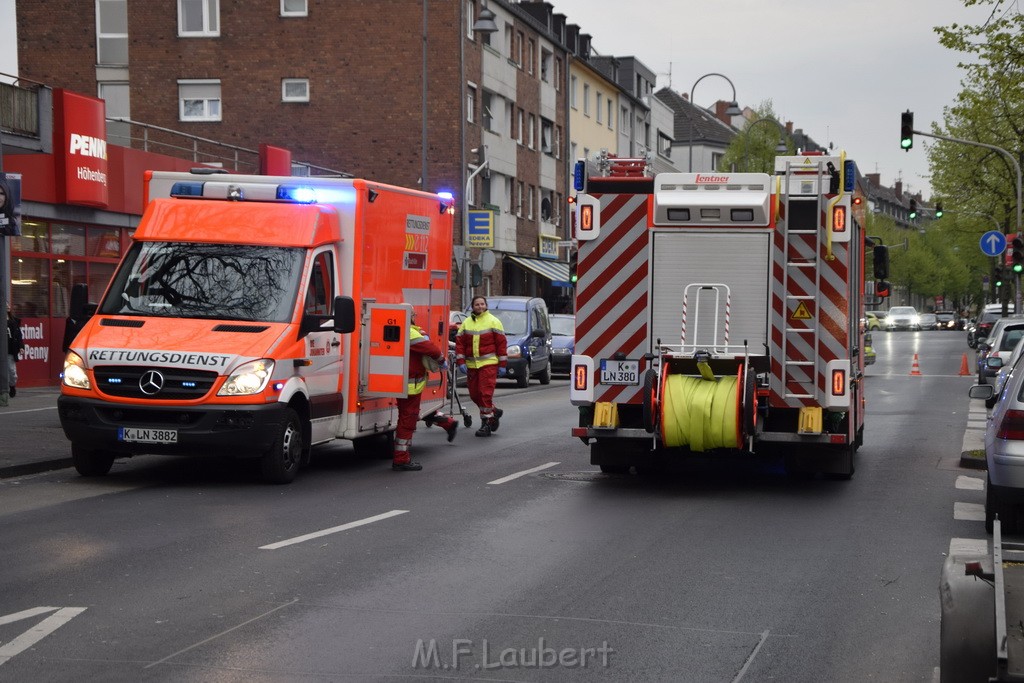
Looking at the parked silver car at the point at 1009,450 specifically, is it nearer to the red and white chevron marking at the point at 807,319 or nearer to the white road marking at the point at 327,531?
the red and white chevron marking at the point at 807,319

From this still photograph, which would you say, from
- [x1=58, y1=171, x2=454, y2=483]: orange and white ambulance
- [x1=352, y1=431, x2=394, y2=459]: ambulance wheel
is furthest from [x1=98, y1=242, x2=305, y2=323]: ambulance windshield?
[x1=352, y1=431, x2=394, y2=459]: ambulance wheel

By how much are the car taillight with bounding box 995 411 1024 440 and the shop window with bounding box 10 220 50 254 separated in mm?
20354

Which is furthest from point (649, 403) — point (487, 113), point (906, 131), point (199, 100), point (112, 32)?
point (487, 113)

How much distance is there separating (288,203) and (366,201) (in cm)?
81

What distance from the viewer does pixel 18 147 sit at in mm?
22094

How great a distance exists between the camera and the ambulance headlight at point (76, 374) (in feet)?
39.7

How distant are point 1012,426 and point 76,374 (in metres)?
7.59

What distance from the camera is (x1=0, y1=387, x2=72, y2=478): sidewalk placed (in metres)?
13.5

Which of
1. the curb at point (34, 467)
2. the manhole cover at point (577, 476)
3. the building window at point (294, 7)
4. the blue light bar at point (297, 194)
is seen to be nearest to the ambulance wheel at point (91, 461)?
the curb at point (34, 467)

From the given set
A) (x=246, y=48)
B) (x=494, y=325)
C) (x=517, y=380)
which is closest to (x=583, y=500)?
(x=494, y=325)

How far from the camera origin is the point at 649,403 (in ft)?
38.0

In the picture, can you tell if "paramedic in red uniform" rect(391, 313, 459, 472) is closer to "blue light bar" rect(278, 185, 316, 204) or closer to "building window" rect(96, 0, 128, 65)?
"blue light bar" rect(278, 185, 316, 204)

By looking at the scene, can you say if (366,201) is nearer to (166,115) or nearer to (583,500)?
(583,500)

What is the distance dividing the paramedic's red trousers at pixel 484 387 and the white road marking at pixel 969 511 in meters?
7.59
